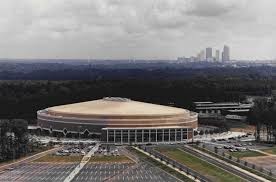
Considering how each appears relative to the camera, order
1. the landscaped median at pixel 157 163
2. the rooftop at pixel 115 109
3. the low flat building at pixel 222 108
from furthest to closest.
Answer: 1. the low flat building at pixel 222 108
2. the rooftop at pixel 115 109
3. the landscaped median at pixel 157 163

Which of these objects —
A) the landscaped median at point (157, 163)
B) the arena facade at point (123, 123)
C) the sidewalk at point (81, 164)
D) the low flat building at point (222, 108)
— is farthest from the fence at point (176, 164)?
the low flat building at point (222, 108)

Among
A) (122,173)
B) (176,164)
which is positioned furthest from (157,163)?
(122,173)

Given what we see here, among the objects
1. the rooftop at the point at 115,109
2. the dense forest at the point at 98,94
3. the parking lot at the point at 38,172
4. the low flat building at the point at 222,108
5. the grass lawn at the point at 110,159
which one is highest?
the rooftop at the point at 115,109

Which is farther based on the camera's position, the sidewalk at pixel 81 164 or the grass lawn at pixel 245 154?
the grass lawn at pixel 245 154

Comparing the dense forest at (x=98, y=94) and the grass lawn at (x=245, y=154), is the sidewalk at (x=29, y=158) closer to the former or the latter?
the grass lawn at (x=245, y=154)

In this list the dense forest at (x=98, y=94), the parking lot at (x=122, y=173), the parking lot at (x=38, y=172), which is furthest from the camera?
the dense forest at (x=98, y=94)

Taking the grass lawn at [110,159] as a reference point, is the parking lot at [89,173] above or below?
above

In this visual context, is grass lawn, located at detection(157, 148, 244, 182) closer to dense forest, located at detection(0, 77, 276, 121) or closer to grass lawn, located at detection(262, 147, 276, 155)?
grass lawn, located at detection(262, 147, 276, 155)

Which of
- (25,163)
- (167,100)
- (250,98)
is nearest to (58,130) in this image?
(25,163)
